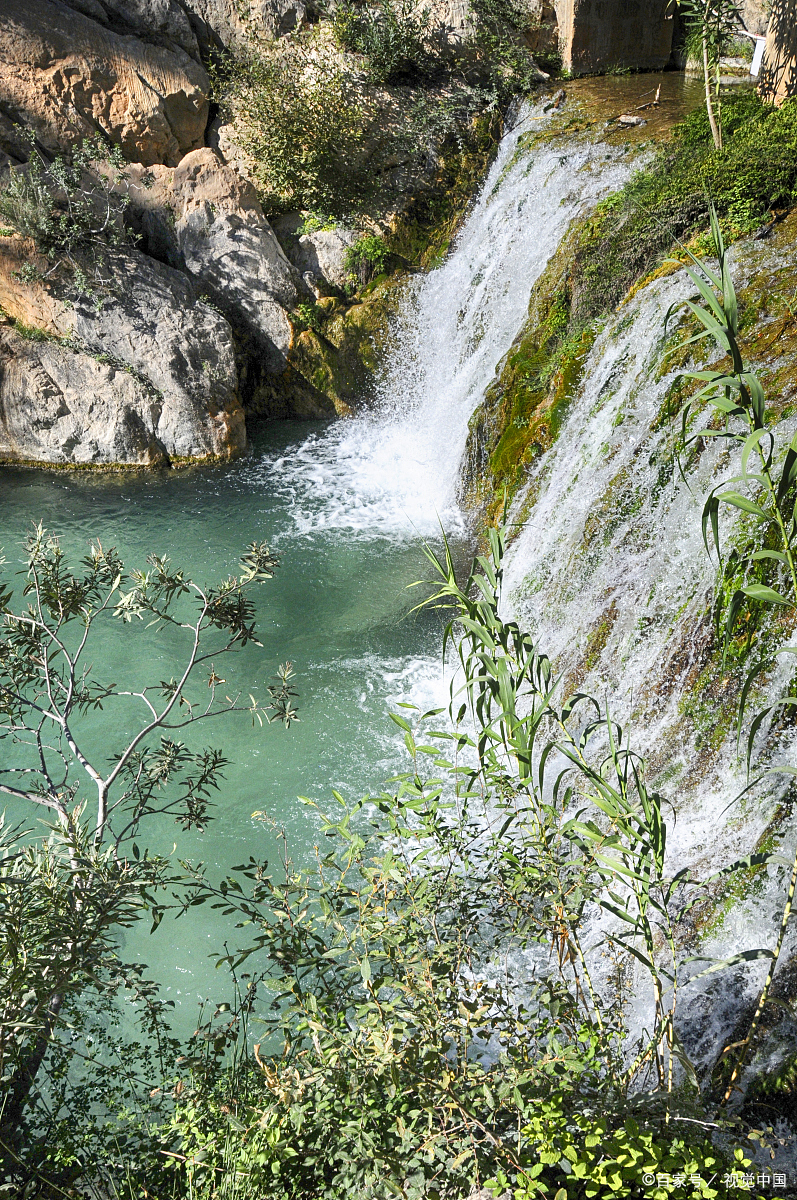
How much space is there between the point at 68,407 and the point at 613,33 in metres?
8.61

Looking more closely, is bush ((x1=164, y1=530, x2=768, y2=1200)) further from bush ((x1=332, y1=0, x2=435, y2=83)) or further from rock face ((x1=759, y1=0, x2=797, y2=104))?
bush ((x1=332, y1=0, x2=435, y2=83))

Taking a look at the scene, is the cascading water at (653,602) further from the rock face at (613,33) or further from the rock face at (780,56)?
the rock face at (613,33)

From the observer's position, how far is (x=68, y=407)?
870 cm

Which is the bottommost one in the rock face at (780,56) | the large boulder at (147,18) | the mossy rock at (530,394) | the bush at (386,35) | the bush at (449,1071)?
the bush at (449,1071)

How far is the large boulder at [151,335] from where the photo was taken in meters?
8.80

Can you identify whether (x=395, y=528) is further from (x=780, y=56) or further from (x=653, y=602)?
(x=780, y=56)

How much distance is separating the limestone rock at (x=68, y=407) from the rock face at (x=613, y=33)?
7.40 metres

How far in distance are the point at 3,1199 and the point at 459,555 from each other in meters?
5.60

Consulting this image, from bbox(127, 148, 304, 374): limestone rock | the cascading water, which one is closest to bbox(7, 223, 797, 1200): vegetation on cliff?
the cascading water

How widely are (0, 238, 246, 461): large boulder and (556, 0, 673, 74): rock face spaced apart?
20.4 feet

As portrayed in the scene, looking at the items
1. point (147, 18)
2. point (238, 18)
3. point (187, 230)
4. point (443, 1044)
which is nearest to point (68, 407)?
point (187, 230)

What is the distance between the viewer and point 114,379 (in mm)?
8750

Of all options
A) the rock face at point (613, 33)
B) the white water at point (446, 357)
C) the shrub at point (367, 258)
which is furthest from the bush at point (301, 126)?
the rock face at point (613, 33)

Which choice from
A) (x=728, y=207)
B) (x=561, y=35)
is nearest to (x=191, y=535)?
(x=728, y=207)
